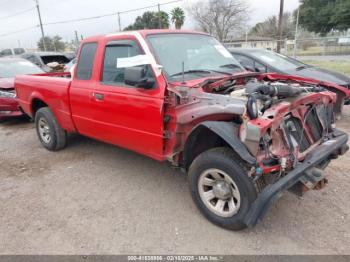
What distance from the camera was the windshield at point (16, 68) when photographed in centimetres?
839

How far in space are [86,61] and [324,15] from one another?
42.8m

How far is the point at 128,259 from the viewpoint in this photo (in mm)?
2750

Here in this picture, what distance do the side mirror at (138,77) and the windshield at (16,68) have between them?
21.1 feet

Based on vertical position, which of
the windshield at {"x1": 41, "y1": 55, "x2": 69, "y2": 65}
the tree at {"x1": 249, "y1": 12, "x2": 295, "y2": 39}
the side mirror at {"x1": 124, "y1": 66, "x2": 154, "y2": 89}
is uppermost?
the tree at {"x1": 249, "y1": 12, "x2": 295, "y2": 39}

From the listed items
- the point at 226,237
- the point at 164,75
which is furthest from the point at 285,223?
the point at 164,75

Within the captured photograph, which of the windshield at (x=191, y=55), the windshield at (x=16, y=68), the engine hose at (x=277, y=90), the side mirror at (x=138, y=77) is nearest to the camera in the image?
the engine hose at (x=277, y=90)

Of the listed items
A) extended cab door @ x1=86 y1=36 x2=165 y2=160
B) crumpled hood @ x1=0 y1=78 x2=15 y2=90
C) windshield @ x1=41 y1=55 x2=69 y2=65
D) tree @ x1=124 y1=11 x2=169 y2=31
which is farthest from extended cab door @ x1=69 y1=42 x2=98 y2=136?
tree @ x1=124 y1=11 x2=169 y2=31

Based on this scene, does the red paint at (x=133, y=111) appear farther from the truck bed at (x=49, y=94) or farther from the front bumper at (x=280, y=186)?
the front bumper at (x=280, y=186)

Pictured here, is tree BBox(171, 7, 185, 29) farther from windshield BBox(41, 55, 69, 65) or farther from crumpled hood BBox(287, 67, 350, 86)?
crumpled hood BBox(287, 67, 350, 86)

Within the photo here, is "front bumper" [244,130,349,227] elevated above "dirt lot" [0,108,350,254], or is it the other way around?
"front bumper" [244,130,349,227]

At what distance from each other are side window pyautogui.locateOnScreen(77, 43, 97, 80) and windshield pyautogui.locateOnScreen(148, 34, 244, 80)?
1.05 meters

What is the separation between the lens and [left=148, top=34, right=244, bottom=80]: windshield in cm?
361

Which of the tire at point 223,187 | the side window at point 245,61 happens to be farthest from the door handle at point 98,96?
the side window at point 245,61

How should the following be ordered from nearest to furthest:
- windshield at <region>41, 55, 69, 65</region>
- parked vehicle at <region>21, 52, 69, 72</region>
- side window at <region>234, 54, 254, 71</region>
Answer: side window at <region>234, 54, 254, 71</region>, parked vehicle at <region>21, 52, 69, 72</region>, windshield at <region>41, 55, 69, 65</region>
